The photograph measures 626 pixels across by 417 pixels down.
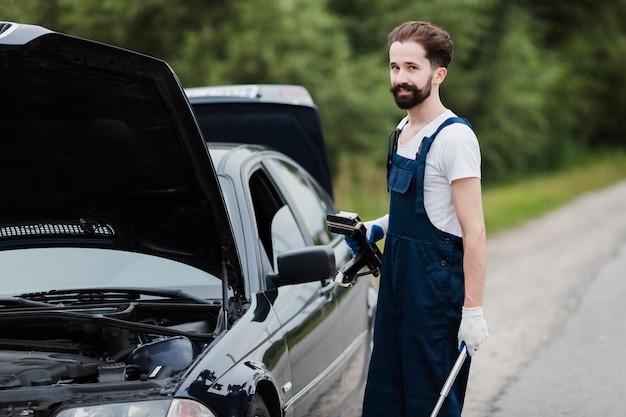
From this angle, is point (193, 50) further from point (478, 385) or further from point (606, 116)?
point (606, 116)

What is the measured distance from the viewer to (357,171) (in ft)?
60.6

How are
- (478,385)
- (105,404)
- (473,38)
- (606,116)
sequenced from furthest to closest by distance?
(606,116)
(473,38)
(478,385)
(105,404)

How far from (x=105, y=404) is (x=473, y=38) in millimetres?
23525

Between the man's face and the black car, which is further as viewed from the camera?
the man's face

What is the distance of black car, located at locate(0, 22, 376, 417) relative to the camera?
357 centimetres

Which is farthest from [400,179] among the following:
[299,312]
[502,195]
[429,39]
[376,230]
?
[502,195]

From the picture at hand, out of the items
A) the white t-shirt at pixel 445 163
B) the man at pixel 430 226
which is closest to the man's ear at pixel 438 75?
the man at pixel 430 226

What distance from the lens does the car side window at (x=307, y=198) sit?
18.0ft

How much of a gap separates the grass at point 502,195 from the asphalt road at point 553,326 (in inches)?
74.7

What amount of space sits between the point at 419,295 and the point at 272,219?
4.52 feet

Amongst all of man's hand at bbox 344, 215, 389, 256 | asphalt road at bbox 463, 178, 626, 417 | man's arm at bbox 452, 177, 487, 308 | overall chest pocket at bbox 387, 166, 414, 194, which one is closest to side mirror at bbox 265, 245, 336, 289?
man's hand at bbox 344, 215, 389, 256

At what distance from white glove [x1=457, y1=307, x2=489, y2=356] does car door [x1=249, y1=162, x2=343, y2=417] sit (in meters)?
0.85

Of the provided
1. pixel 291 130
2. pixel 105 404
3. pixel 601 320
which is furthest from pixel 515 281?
pixel 105 404

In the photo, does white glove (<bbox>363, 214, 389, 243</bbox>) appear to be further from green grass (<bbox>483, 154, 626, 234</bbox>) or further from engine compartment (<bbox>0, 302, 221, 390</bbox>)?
green grass (<bbox>483, 154, 626, 234</bbox>)
